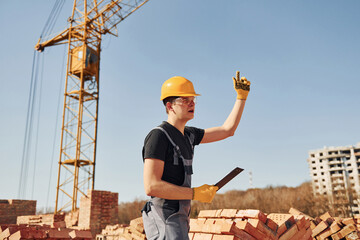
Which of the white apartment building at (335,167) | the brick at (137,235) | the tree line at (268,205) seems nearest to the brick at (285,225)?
the brick at (137,235)

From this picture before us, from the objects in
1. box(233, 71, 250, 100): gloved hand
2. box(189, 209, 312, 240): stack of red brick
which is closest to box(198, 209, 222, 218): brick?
box(189, 209, 312, 240): stack of red brick

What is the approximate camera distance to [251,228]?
447 cm

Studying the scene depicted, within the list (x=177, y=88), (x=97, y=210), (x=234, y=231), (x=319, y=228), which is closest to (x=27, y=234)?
(x=234, y=231)

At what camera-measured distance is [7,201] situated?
17.9m

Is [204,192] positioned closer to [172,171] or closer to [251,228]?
[172,171]

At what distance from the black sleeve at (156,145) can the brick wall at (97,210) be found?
42.0 ft

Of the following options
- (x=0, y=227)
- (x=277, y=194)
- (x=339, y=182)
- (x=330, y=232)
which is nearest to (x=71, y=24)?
→ (x=0, y=227)

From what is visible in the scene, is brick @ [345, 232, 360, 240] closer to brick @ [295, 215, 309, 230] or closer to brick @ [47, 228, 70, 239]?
brick @ [295, 215, 309, 230]

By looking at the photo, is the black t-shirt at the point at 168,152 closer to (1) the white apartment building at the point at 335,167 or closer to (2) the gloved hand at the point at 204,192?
(2) the gloved hand at the point at 204,192

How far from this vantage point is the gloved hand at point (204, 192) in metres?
1.97

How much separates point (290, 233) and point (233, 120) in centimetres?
323

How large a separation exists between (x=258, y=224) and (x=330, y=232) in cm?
320

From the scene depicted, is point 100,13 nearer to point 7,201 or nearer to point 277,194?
point 7,201

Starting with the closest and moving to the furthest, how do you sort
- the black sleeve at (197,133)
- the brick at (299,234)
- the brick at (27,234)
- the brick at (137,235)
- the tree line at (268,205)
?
the black sleeve at (197,133) → the brick at (299,234) → the brick at (27,234) → the brick at (137,235) → the tree line at (268,205)
